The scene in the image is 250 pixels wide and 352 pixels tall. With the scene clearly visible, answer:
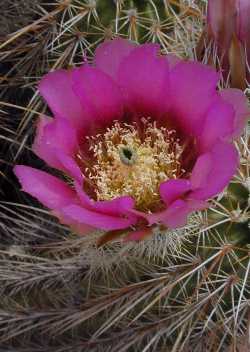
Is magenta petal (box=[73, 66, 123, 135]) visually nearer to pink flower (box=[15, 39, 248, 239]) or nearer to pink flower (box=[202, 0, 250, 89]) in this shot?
pink flower (box=[15, 39, 248, 239])

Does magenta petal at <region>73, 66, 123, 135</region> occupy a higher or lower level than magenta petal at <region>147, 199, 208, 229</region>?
higher

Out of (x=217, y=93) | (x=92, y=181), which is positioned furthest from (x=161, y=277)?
(x=217, y=93)

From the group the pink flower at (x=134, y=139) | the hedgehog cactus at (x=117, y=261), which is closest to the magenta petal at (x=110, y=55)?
the pink flower at (x=134, y=139)

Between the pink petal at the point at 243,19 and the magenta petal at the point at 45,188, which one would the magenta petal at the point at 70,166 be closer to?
the magenta petal at the point at 45,188

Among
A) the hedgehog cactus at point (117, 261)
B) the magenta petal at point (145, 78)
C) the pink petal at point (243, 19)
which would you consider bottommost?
the hedgehog cactus at point (117, 261)

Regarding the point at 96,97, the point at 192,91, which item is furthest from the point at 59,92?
the point at 192,91

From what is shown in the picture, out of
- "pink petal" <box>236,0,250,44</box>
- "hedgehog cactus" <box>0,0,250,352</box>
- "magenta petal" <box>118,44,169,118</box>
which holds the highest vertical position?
"pink petal" <box>236,0,250,44</box>

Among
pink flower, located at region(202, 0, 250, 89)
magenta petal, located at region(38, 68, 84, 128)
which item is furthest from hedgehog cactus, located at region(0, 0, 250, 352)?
magenta petal, located at region(38, 68, 84, 128)
